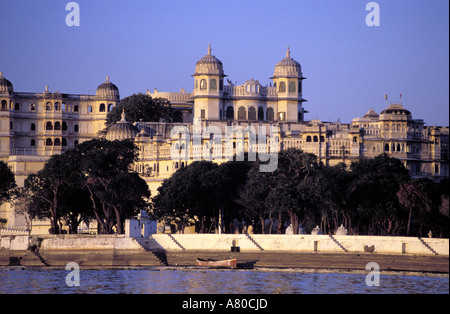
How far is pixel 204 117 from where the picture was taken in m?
158

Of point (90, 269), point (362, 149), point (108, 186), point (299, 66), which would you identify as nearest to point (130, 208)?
point (108, 186)

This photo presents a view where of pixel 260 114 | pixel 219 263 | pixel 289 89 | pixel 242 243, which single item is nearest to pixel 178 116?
pixel 260 114

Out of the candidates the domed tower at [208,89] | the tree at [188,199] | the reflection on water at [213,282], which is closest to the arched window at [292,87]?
the domed tower at [208,89]

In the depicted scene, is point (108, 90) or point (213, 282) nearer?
point (213, 282)

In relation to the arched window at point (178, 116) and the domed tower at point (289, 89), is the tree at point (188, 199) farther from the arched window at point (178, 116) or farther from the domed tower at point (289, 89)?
the arched window at point (178, 116)

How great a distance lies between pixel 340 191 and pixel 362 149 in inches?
1066

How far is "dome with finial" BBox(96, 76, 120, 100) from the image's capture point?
172m

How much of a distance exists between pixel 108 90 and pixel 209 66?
64.8 ft

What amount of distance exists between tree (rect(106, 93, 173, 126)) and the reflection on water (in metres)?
58.1

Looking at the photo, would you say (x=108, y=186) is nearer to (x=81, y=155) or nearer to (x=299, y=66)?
(x=81, y=155)

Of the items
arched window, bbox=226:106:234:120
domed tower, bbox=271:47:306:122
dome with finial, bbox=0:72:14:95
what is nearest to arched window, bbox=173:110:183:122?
arched window, bbox=226:106:234:120

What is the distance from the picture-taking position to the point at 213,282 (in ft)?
316

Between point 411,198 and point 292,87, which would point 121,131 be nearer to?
point 292,87

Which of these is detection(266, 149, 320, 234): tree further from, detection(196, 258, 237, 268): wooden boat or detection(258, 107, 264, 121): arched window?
detection(258, 107, 264, 121): arched window
